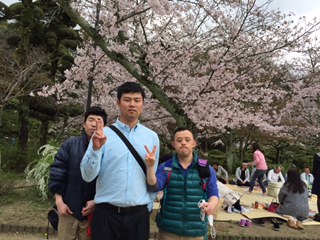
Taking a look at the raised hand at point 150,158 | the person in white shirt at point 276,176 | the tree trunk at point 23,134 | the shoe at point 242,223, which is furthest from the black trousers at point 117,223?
the person in white shirt at point 276,176

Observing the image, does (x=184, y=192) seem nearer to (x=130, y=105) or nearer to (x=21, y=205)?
(x=130, y=105)

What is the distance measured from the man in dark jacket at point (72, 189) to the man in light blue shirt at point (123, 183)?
0.25 metres

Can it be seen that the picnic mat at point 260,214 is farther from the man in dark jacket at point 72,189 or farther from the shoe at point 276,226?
the man in dark jacket at point 72,189

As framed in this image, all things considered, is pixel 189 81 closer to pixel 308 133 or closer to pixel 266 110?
pixel 266 110

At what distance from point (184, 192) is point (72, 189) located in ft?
2.80

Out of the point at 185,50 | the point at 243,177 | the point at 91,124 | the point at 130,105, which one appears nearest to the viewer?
the point at 130,105

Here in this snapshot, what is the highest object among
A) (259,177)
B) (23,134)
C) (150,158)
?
(23,134)

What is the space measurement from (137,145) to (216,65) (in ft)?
12.2

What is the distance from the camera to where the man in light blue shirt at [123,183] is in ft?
7.09

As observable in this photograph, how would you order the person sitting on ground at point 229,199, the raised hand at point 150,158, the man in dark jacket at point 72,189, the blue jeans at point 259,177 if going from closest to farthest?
1. the raised hand at point 150,158
2. the man in dark jacket at point 72,189
3. the person sitting on ground at point 229,199
4. the blue jeans at point 259,177

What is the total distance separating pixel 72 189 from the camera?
8.07ft

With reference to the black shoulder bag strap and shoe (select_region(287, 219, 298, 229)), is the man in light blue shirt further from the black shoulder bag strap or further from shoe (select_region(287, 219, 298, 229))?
shoe (select_region(287, 219, 298, 229))

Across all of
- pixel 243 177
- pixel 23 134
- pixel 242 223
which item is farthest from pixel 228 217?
pixel 23 134

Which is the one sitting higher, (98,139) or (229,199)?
(98,139)
